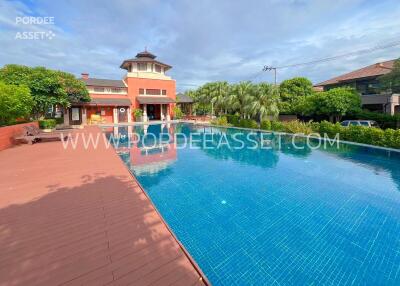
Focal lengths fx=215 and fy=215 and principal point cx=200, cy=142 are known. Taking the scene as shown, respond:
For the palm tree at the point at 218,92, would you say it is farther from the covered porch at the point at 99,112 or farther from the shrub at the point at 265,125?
the covered porch at the point at 99,112

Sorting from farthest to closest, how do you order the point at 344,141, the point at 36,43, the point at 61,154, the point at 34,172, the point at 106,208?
the point at 36,43 < the point at 344,141 < the point at 61,154 < the point at 34,172 < the point at 106,208

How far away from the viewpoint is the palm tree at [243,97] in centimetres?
2472

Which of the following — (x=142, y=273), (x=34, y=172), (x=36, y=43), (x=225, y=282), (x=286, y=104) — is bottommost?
(x=225, y=282)

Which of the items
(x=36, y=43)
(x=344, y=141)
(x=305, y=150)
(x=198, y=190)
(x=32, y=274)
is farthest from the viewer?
(x=36, y=43)

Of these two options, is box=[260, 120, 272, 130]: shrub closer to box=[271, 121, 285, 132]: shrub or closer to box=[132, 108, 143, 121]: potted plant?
box=[271, 121, 285, 132]: shrub

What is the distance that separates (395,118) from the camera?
64.3 feet

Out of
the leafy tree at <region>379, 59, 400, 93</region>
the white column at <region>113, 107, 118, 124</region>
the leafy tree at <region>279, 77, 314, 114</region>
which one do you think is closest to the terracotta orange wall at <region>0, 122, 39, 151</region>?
the white column at <region>113, 107, 118, 124</region>

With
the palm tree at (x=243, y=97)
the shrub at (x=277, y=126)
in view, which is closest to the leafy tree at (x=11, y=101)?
the palm tree at (x=243, y=97)

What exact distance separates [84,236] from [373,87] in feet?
115

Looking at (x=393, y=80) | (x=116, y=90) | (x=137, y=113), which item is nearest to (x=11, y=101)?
(x=137, y=113)

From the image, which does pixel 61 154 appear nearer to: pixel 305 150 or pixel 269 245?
pixel 269 245

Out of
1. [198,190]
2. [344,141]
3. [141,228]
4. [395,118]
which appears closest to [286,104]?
[395,118]

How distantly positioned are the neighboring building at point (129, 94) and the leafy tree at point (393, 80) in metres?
28.5

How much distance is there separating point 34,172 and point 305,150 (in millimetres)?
Result: 14705
